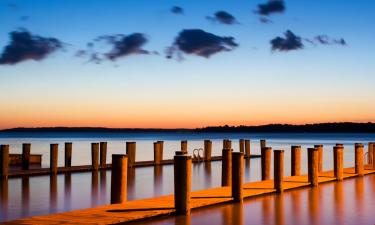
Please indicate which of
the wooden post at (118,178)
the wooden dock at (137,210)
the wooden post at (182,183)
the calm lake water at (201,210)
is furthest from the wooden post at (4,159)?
the wooden post at (182,183)

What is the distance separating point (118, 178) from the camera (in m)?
14.8

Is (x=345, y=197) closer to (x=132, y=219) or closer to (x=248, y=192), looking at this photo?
(x=248, y=192)

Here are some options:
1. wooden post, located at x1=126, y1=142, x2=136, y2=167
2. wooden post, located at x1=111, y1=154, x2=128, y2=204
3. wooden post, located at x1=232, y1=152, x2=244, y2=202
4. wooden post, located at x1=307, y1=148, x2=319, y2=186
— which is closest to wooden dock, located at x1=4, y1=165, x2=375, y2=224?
wooden post, located at x1=232, y1=152, x2=244, y2=202

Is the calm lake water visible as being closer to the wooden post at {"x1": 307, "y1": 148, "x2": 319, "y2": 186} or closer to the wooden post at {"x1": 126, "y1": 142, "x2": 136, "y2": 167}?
the wooden post at {"x1": 307, "y1": 148, "x2": 319, "y2": 186}

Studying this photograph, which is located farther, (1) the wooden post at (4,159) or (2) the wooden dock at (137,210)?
(1) the wooden post at (4,159)

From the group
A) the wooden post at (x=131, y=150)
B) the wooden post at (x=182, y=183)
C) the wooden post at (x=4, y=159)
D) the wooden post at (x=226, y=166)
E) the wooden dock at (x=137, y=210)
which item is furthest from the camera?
the wooden post at (x=131, y=150)

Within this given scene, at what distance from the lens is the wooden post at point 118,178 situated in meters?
14.8

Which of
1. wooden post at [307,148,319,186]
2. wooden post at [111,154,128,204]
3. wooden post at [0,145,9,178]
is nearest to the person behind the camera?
wooden post at [111,154,128,204]

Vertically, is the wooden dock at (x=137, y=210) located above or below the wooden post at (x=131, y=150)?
below

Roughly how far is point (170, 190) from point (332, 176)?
6.54m

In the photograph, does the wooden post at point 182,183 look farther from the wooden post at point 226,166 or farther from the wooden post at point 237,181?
the wooden post at point 226,166

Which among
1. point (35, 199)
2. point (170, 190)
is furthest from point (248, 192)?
point (35, 199)

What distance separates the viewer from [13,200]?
1756 centimetres

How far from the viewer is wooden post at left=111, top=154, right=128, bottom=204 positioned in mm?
14797
